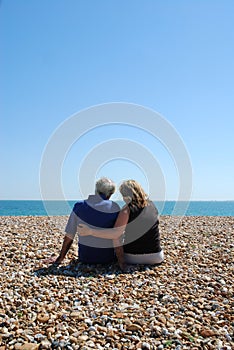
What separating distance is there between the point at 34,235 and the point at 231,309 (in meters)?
5.94

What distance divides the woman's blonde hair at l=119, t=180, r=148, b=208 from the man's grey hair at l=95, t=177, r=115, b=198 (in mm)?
203

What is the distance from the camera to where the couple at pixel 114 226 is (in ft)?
21.6

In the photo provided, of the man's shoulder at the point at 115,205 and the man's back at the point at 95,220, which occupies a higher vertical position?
the man's shoulder at the point at 115,205

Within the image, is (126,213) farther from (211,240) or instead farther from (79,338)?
(211,240)

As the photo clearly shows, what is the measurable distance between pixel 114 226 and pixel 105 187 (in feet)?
2.30

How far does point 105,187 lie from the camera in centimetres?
661

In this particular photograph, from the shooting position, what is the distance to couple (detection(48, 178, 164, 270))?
21.6 ft

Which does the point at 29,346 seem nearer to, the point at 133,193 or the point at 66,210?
the point at 133,193

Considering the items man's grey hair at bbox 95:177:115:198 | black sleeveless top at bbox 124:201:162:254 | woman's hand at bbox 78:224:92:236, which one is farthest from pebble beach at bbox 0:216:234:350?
man's grey hair at bbox 95:177:115:198

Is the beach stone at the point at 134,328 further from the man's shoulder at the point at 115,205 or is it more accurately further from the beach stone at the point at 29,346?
the man's shoulder at the point at 115,205

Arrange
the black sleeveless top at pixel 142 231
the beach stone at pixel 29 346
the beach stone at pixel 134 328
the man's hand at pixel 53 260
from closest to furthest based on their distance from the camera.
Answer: the beach stone at pixel 29 346
the beach stone at pixel 134 328
the black sleeveless top at pixel 142 231
the man's hand at pixel 53 260

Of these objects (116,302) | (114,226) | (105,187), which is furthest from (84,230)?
(116,302)

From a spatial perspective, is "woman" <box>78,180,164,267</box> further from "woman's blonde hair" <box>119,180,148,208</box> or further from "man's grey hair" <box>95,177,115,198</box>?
"man's grey hair" <box>95,177,115,198</box>

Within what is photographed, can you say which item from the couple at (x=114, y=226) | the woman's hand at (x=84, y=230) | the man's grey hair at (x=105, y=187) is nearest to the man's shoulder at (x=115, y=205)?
the couple at (x=114, y=226)
